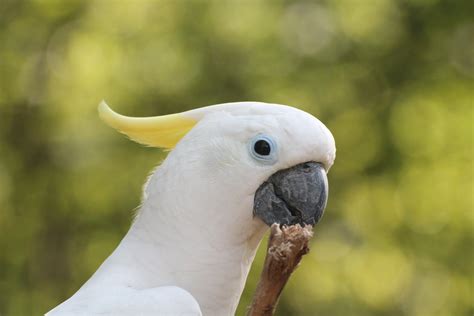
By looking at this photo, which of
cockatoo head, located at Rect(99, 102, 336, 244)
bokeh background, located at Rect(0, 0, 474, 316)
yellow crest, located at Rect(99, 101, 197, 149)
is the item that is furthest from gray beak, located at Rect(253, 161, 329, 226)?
bokeh background, located at Rect(0, 0, 474, 316)

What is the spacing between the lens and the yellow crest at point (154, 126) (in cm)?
304

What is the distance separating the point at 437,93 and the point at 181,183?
630 centimetres

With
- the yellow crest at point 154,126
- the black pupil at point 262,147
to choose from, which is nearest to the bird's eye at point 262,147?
the black pupil at point 262,147

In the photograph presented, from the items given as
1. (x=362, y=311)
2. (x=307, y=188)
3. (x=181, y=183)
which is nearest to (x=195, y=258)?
(x=181, y=183)

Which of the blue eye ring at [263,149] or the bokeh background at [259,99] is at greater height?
the blue eye ring at [263,149]

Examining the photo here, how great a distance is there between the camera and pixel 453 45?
29.2 feet

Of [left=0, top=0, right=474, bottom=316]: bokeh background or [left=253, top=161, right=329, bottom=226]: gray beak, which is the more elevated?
[left=253, top=161, right=329, bottom=226]: gray beak

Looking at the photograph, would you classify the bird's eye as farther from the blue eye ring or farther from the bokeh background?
the bokeh background

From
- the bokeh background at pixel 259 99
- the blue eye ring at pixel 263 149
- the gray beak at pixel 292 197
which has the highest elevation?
the blue eye ring at pixel 263 149

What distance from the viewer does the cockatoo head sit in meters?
2.79

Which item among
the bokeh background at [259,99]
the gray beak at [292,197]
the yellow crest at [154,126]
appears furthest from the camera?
the bokeh background at [259,99]

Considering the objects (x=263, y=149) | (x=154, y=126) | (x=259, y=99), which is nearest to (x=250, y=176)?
(x=263, y=149)

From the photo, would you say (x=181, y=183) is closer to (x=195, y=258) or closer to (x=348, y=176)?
(x=195, y=258)

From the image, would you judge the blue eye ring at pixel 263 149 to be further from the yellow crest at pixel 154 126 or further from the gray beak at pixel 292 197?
the yellow crest at pixel 154 126
